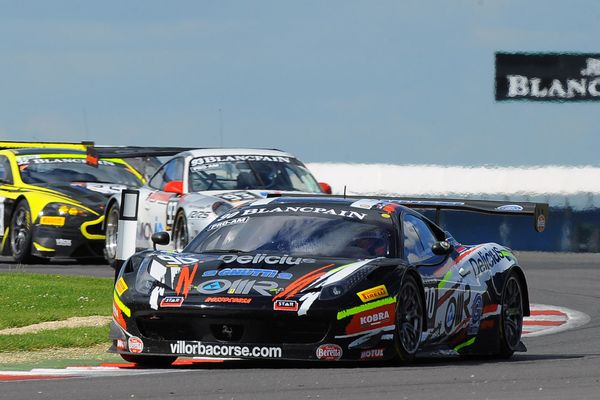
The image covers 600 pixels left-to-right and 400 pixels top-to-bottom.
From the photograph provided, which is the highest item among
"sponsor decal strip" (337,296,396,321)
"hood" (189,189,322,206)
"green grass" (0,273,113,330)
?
"hood" (189,189,322,206)

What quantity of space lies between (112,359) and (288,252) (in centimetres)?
153

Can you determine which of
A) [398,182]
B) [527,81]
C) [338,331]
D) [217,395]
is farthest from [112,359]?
[527,81]

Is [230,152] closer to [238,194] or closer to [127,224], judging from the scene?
[238,194]

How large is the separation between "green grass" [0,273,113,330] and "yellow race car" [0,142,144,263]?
231cm

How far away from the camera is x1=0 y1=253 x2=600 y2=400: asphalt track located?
848 cm

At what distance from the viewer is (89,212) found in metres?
20.4

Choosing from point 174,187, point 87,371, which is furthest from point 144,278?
point 174,187

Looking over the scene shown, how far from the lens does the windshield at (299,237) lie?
35.2 feet

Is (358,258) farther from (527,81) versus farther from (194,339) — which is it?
(527,81)

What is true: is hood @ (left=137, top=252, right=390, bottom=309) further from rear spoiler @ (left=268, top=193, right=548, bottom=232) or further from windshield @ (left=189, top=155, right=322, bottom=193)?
windshield @ (left=189, top=155, right=322, bottom=193)

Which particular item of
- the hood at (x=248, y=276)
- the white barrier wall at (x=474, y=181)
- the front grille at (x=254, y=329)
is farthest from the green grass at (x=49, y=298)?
the white barrier wall at (x=474, y=181)

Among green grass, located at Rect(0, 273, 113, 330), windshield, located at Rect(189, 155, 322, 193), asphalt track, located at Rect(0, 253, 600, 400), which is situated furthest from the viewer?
Answer: windshield, located at Rect(189, 155, 322, 193)

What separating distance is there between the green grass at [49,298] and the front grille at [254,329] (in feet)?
7.66

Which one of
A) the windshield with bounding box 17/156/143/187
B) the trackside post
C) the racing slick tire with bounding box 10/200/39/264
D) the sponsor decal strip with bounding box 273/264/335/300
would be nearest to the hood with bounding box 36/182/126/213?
the windshield with bounding box 17/156/143/187
